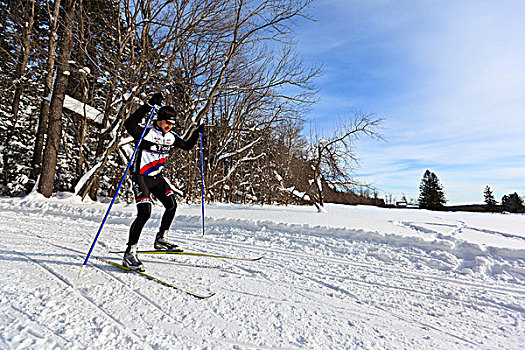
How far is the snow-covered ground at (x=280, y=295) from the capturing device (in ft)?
6.23

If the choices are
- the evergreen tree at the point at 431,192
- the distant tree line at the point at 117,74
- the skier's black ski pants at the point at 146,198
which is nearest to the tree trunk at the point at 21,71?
the distant tree line at the point at 117,74

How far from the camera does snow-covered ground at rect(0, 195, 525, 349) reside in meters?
1.90

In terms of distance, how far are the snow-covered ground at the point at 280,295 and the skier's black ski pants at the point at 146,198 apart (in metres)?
0.48

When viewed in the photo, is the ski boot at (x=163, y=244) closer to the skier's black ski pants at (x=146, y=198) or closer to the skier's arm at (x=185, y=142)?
the skier's black ski pants at (x=146, y=198)

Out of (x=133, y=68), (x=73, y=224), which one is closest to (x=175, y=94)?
(x=133, y=68)

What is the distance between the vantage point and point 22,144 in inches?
613

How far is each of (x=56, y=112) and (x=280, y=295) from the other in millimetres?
12276

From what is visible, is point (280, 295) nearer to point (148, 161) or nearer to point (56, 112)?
point (148, 161)

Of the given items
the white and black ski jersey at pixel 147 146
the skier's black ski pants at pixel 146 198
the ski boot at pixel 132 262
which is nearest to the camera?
the ski boot at pixel 132 262

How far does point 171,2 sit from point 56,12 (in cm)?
440

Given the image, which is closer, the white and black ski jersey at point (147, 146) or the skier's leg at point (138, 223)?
the skier's leg at point (138, 223)

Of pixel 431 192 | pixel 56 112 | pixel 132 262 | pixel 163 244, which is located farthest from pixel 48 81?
pixel 431 192

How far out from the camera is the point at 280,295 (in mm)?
2672

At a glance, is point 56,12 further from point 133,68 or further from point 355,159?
point 355,159
